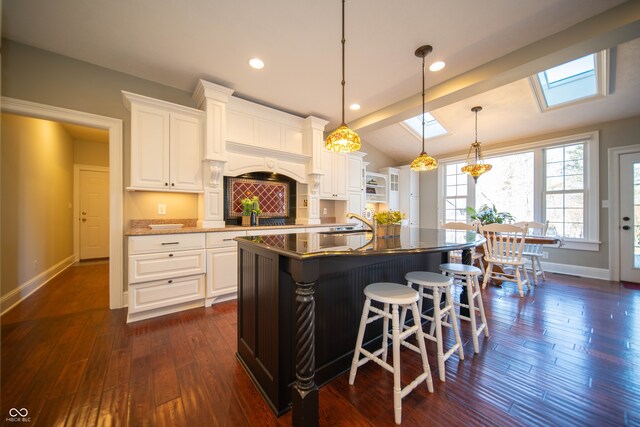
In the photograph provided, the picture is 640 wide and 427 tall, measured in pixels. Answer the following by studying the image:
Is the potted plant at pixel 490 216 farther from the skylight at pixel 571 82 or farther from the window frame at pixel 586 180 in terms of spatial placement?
the skylight at pixel 571 82

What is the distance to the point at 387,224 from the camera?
6.87 feet

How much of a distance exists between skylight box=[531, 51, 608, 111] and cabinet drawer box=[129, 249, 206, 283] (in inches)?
209

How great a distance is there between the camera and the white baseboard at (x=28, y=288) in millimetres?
2631

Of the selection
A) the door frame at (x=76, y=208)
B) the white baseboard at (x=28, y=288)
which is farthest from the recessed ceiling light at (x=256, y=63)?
the door frame at (x=76, y=208)

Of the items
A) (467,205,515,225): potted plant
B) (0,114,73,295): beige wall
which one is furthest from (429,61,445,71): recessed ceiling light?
(0,114,73,295): beige wall

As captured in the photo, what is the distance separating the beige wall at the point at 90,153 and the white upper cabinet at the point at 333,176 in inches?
208

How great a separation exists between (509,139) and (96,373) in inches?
275

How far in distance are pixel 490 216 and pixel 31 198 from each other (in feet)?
24.0

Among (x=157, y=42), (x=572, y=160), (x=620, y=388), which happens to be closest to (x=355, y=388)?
(x=620, y=388)

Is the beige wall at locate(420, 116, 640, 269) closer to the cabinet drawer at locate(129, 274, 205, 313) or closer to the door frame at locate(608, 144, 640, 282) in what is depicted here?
the door frame at locate(608, 144, 640, 282)

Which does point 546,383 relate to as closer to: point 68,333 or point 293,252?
point 293,252

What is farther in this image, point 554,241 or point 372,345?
point 554,241

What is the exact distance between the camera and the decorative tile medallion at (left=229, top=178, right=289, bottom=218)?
11.8 feet

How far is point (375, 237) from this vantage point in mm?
1938
